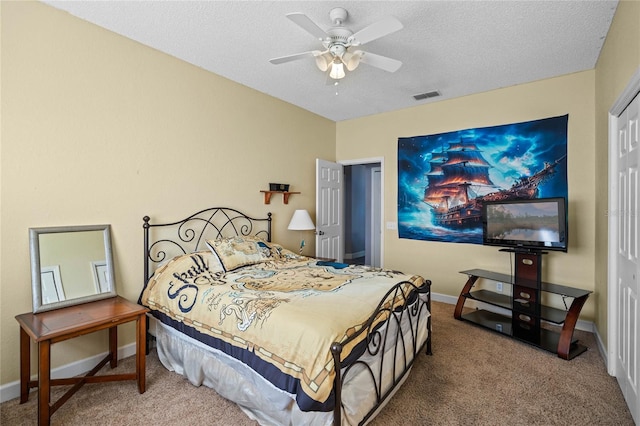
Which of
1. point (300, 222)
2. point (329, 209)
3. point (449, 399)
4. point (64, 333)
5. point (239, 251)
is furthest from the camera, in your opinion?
point (329, 209)

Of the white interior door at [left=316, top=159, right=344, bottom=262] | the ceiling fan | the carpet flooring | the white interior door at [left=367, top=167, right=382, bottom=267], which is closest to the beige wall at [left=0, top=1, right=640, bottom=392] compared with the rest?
the white interior door at [left=316, top=159, right=344, bottom=262]

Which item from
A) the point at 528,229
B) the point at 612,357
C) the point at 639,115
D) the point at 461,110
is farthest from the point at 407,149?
the point at 612,357

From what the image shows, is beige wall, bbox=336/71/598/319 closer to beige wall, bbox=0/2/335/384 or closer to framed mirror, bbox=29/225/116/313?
beige wall, bbox=0/2/335/384

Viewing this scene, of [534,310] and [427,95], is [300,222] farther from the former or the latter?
[534,310]

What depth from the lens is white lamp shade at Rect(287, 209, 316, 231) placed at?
4168mm

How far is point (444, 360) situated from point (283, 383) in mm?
1726

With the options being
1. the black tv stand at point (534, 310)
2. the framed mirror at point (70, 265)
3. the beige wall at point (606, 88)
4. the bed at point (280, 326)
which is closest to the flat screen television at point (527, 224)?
the black tv stand at point (534, 310)

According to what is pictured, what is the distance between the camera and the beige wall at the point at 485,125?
335 cm

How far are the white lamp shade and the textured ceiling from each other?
5.33 feet

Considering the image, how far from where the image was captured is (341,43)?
7.78 ft

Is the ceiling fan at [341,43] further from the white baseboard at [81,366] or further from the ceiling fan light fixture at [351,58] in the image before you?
the white baseboard at [81,366]

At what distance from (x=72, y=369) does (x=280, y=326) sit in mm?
1966

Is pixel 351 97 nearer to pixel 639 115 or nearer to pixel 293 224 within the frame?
pixel 293 224

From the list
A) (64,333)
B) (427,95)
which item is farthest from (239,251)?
(427,95)
